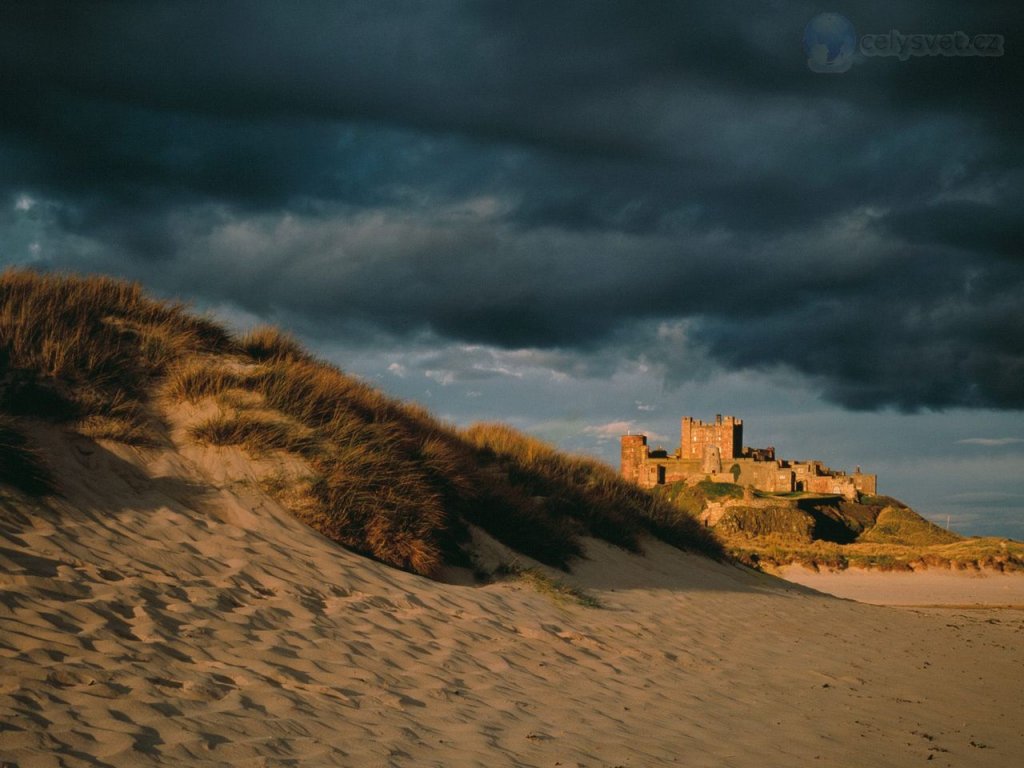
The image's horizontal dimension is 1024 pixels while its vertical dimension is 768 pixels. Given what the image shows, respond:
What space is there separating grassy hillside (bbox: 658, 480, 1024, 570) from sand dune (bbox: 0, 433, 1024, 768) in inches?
811

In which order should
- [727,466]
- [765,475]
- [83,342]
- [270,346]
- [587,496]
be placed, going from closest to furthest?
[83,342] < [270,346] < [587,496] < [765,475] < [727,466]

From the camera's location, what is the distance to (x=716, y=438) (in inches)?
4316

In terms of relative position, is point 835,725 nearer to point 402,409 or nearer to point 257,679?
point 257,679

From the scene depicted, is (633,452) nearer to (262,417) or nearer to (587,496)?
(587,496)

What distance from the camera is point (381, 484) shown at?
1170 cm

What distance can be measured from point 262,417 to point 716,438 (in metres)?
102

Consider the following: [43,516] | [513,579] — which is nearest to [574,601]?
[513,579]

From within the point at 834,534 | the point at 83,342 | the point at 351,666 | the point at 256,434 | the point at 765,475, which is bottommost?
the point at 351,666

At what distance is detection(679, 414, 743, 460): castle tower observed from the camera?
10875cm

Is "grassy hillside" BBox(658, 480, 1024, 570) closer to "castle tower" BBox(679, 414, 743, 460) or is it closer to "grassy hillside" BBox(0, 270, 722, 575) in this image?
"grassy hillside" BBox(0, 270, 722, 575)

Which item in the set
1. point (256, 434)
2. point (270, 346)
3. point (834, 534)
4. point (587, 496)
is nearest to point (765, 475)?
point (834, 534)

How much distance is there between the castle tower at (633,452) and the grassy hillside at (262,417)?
3484 inches

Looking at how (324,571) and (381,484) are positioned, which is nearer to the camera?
(324,571)

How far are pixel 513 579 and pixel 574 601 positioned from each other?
3.04ft
